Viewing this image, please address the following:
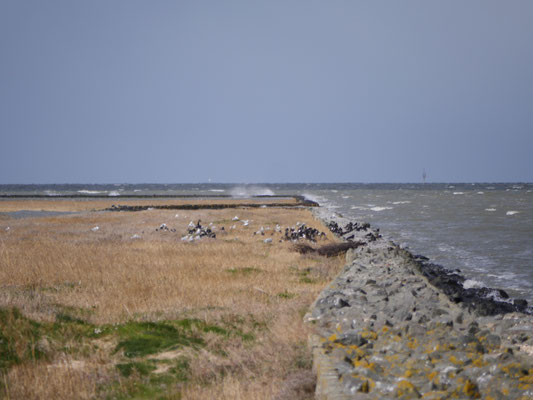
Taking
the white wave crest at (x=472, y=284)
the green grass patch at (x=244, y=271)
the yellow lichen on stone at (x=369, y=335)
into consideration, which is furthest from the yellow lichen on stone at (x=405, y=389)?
the white wave crest at (x=472, y=284)

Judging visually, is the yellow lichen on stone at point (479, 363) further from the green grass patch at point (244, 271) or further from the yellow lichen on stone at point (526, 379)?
the green grass patch at point (244, 271)

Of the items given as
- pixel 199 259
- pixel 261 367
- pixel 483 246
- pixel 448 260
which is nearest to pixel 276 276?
pixel 199 259

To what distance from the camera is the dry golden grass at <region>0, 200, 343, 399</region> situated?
6.07 m

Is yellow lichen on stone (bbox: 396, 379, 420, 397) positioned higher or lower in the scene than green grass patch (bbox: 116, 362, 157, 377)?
higher

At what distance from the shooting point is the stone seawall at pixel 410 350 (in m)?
5.02

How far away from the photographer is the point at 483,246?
2577cm

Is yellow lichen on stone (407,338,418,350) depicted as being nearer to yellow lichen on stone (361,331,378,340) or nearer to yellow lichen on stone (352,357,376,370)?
yellow lichen on stone (361,331,378,340)

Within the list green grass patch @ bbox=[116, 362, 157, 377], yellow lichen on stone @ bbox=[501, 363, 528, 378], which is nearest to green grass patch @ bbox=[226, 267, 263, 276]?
green grass patch @ bbox=[116, 362, 157, 377]

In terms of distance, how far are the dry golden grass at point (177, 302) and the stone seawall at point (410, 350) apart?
0.47 m

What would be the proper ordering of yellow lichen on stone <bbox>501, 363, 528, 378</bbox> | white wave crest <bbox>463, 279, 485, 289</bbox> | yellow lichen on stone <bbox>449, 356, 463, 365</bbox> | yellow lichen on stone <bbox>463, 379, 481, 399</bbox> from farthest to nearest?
white wave crest <bbox>463, 279, 485, 289</bbox>, yellow lichen on stone <bbox>449, 356, 463, 365</bbox>, yellow lichen on stone <bbox>501, 363, 528, 378</bbox>, yellow lichen on stone <bbox>463, 379, 481, 399</bbox>

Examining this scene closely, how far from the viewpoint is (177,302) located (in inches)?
408

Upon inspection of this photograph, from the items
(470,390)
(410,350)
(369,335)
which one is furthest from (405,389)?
(369,335)

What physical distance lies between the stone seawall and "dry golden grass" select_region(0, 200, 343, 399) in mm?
470

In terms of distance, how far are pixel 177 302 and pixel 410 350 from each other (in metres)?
5.65
